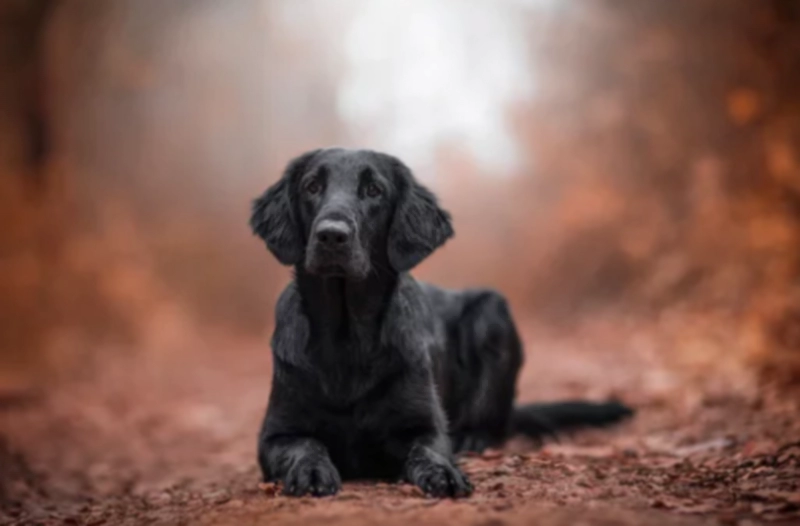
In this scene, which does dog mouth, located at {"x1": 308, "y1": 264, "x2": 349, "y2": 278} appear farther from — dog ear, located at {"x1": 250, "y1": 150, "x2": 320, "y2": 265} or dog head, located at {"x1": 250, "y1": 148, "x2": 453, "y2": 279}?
dog ear, located at {"x1": 250, "y1": 150, "x2": 320, "y2": 265}

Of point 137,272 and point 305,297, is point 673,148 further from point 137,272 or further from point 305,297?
point 305,297

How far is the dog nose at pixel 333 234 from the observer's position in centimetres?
353

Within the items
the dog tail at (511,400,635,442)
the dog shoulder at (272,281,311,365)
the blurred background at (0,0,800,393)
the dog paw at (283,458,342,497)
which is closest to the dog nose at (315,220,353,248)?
the dog shoulder at (272,281,311,365)

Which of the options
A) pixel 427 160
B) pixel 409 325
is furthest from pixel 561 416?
pixel 427 160

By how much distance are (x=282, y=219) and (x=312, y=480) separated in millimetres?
1194

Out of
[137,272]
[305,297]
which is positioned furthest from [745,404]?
[137,272]

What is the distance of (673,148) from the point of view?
1362 cm

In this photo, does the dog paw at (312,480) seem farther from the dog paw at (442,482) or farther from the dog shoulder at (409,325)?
the dog shoulder at (409,325)

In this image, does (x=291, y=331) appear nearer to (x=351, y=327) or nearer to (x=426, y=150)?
(x=351, y=327)

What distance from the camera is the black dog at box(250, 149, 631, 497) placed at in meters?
3.74

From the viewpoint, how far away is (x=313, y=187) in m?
3.96

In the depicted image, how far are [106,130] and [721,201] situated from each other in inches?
360

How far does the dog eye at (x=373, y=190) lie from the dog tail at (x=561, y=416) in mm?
2139

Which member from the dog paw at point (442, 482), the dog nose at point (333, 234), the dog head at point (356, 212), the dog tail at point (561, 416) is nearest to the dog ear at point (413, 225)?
the dog head at point (356, 212)
